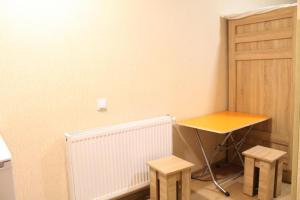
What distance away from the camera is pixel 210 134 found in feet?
11.2

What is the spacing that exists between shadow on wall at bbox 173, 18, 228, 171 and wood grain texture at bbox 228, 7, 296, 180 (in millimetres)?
76

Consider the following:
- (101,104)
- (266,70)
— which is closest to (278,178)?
(266,70)

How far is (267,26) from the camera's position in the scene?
9.85 feet

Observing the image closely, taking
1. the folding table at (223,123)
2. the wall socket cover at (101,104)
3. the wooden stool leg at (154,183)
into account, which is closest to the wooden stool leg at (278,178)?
the folding table at (223,123)

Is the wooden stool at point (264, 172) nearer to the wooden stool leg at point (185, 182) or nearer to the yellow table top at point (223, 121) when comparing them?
the yellow table top at point (223, 121)

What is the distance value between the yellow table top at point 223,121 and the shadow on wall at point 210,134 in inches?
7.1

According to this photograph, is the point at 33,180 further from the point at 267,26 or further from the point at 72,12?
the point at 267,26

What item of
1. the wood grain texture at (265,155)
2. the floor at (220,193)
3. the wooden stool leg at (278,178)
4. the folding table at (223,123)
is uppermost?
the folding table at (223,123)

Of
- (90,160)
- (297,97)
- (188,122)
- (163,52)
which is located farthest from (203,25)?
(297,97)

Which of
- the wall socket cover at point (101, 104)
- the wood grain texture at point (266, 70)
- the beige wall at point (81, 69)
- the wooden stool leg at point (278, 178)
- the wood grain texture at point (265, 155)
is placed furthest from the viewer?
the wood grain texture at point (266, 70)

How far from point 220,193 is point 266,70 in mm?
1484

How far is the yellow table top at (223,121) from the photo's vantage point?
2.61 m

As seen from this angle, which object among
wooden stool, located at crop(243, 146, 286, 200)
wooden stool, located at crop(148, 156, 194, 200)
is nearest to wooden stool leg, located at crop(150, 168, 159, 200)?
wooden stool, located at crop(148, 156, 194, 200)

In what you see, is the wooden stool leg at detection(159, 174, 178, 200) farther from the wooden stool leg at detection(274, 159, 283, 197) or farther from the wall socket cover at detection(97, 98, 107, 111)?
the wooden stool leg at detection(274, 159, 283, 197)
